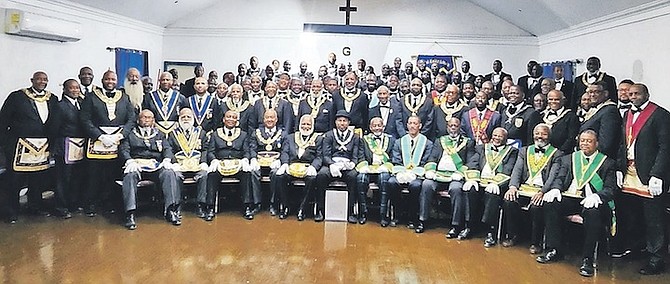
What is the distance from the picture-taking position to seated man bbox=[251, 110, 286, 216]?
665cm

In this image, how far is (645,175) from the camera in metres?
5.02

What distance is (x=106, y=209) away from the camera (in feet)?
22.1

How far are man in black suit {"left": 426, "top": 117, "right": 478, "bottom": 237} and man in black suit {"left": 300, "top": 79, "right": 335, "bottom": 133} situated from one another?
1.47 metres

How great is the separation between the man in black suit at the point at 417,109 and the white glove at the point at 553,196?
205 cm

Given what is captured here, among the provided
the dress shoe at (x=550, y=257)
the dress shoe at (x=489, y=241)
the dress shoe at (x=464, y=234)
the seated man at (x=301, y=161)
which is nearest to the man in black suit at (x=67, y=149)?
the seated man at (x=301, y=161)

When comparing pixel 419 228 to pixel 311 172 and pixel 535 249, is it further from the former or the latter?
pixel 311 172

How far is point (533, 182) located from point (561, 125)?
2.15 feet

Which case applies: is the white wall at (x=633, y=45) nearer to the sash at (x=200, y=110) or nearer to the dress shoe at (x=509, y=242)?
the dress shoe at (x=509, y=242)

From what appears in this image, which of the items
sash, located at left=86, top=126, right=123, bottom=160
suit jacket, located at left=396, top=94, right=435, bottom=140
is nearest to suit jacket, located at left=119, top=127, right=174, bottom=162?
sash, located at left=86, top=126, right=123, bottom=160

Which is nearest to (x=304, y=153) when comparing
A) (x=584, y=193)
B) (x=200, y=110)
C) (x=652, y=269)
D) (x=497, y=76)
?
(x=200, y=110)

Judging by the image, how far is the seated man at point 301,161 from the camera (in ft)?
21.5

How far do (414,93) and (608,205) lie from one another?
2847mm

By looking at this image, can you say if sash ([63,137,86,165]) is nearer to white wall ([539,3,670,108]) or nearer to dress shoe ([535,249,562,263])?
dress shoe ([535,249,562,263])

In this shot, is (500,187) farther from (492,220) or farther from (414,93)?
(414,93)
